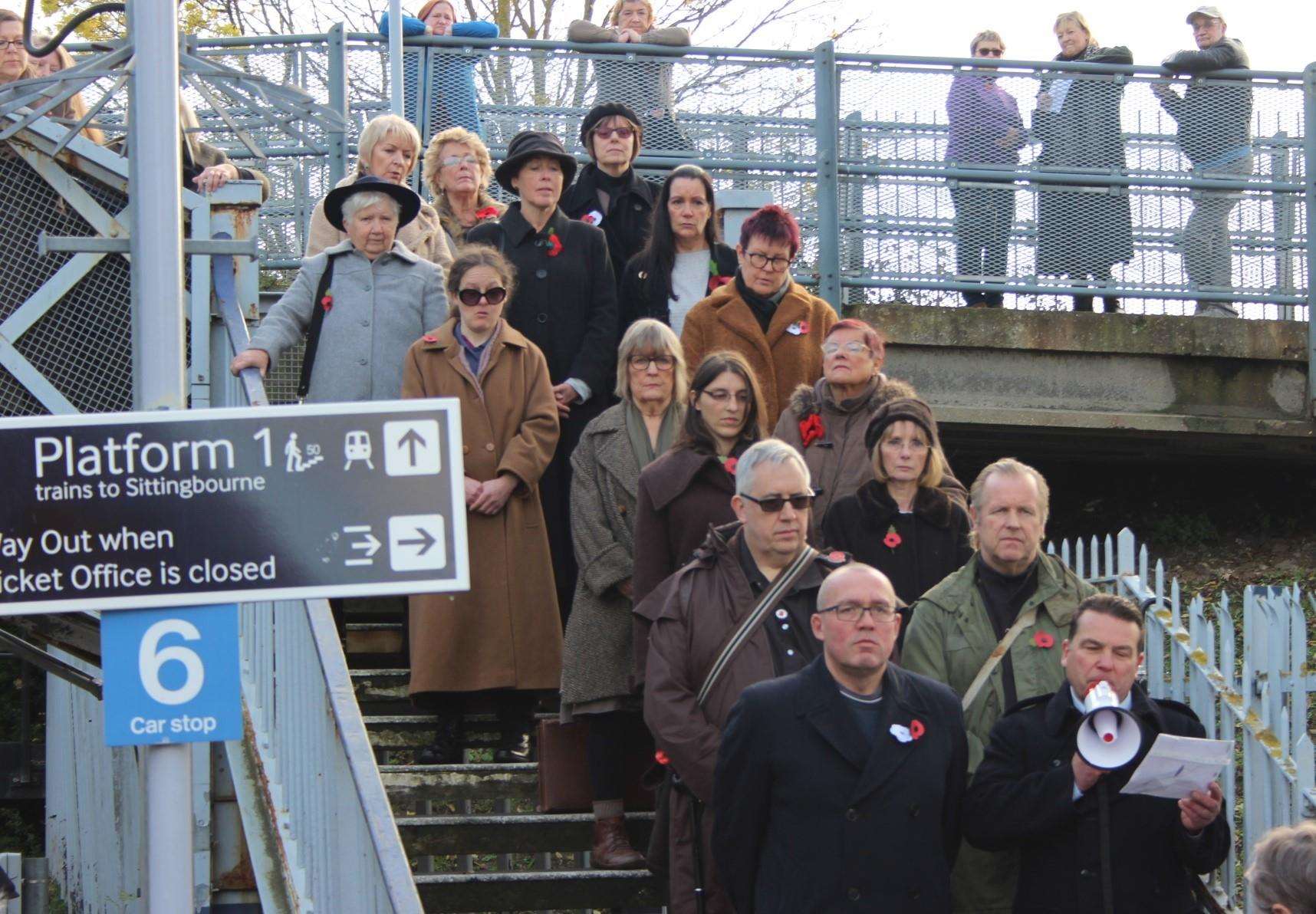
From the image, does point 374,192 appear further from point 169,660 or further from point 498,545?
point 169,660

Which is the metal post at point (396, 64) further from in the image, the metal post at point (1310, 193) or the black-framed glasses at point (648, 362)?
the metal post at point (1310, 193)

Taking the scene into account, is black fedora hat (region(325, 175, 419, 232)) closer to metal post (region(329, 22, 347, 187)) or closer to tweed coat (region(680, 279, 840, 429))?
tweed coat (region(680, 279, 840, 429))

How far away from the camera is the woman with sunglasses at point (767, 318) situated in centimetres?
786

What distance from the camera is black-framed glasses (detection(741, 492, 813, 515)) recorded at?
5945 mm

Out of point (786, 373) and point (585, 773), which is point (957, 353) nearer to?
point (786, 373)

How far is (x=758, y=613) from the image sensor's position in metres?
5.96

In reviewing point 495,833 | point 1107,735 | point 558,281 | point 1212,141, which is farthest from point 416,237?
point 1212,141

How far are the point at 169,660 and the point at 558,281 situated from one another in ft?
14.7

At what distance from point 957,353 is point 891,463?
509 cm

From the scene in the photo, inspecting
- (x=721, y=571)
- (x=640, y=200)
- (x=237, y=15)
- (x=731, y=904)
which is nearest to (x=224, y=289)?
(x=640, y=200)

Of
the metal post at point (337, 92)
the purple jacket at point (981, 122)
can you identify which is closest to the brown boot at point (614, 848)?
the metal post at point (337, 92)

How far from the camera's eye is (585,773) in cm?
698

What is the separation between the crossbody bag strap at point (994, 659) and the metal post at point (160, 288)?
2.47 metres

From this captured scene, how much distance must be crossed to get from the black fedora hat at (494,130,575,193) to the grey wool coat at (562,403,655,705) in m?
1.51
